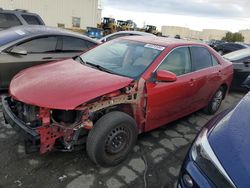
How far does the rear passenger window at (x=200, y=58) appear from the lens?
4.22 m

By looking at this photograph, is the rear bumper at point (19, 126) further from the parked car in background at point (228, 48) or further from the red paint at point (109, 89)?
the parked car in background at point (228, 48)

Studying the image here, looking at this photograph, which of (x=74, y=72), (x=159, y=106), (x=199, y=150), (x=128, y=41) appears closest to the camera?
(x=199, y=150)

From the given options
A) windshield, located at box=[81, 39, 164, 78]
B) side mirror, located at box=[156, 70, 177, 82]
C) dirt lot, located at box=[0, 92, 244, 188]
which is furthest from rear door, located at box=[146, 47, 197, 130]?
dirt lot, located at box=[0, 92, 244, 188]

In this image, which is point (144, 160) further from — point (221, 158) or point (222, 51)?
point (222, 51)

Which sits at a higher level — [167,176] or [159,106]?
[159,106]

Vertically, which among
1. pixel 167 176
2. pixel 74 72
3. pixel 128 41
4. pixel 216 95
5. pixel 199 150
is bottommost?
pixel 167 176

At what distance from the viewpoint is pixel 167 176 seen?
3.05 metres

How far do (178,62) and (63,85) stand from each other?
184 centimetres

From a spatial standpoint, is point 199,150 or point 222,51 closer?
point 199,150

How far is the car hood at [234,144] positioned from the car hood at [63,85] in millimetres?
1228

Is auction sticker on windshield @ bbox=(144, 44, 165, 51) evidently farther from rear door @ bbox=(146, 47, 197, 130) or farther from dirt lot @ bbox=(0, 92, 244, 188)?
dirt lot @ bbox=(0, 92, 244, 188)

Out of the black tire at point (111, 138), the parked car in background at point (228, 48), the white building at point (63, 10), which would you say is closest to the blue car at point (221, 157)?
the black tire at point (111, 138)

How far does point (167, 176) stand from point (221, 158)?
1288mm

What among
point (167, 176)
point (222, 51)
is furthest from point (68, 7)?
point (167, 176)
